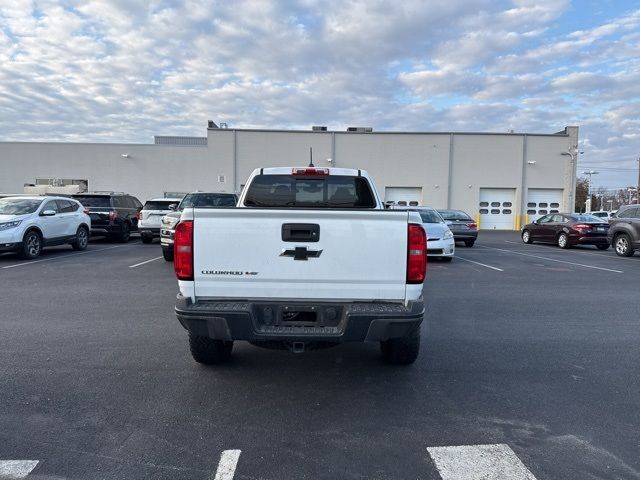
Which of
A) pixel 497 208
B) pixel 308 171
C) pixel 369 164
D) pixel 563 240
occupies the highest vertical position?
pixel 369 164

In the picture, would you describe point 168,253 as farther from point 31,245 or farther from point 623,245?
point 623,245

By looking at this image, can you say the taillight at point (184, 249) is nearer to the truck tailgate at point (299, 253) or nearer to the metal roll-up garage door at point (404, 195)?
the truck tailgate at point (299, 253)

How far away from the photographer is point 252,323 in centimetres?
375

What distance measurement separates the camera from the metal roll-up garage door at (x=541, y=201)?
115 feet

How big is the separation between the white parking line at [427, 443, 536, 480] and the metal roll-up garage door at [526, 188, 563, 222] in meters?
34.8

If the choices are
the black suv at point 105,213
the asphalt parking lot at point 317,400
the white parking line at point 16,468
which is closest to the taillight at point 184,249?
the asphalt parking lot at point 317,400

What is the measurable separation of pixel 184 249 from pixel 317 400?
1.70 m

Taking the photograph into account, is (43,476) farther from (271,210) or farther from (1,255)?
(1,255)

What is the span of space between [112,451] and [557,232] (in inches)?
814

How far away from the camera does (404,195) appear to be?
115 feet

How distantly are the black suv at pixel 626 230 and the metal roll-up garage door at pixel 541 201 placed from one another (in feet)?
60.1

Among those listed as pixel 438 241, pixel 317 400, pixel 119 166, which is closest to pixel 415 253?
pixel 317 400

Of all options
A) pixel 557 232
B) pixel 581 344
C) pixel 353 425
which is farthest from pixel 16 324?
pixel 557 232

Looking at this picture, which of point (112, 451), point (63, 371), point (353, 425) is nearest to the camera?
point (112, 451)
